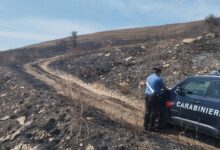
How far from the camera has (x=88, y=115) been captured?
11695mm

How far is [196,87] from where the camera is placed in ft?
31.0

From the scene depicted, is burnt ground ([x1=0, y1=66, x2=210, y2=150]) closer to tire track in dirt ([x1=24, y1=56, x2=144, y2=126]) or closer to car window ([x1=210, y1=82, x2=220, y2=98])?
tire track in dirt ([x1=24, y1=56, x2=144, y2=126])

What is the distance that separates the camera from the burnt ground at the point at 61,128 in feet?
30.8

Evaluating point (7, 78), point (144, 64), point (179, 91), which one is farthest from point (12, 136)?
point (7, 78)

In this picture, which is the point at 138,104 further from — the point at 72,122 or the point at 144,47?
the point at 144,47

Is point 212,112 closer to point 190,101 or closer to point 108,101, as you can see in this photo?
point 190,101

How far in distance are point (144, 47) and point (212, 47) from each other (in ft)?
19.0

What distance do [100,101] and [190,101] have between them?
19.8 feet

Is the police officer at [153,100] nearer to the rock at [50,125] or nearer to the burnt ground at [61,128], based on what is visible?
the burnt ground at [61,128]

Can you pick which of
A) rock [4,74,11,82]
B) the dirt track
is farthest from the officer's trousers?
rock [4,74,11,82]

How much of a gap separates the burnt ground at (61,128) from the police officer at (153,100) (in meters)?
0.37

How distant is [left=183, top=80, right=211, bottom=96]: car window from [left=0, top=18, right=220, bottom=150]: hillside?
107 centimetres

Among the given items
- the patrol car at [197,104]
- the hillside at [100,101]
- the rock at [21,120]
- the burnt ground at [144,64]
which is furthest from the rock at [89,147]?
the burnt ground at [144,64]

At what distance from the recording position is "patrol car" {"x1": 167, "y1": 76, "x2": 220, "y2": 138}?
8758 millimetres
